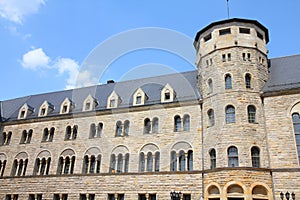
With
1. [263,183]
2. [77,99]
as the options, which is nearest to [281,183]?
[263,183]

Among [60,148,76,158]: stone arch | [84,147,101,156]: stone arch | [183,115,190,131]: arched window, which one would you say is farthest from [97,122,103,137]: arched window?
[183,115,190,131]: arched window

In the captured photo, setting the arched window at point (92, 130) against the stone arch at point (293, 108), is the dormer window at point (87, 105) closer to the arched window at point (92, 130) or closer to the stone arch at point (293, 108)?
the arched window at point (92, 130)

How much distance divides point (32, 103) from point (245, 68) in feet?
89.3

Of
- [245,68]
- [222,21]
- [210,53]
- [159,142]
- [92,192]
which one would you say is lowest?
[92,192]

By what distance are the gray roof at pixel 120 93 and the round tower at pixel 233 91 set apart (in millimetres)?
2354

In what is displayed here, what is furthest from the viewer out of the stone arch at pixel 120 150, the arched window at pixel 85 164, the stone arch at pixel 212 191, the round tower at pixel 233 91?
the arched window at pixel 85 164

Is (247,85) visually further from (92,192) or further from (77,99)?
(77,99)

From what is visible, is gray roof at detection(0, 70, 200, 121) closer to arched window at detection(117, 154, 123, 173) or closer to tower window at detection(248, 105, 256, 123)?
tower window at detection(248, 105, 256, 123)

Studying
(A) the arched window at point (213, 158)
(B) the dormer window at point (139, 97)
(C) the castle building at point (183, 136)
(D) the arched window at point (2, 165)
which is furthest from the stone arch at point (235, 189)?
(D) the arched window at point (2, 165)

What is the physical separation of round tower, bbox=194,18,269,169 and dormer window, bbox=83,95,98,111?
1183 cm

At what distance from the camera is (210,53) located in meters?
26.7

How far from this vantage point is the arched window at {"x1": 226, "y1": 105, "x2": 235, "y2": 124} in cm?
2329

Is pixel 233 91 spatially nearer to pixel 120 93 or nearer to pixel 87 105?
pixel 120 93

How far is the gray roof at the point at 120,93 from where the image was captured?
2906 cm
